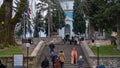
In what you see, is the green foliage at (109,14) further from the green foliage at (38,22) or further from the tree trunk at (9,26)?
the green foliage at (38,22)

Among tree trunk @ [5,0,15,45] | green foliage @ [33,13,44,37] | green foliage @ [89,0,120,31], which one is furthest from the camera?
green foliage @ [33,13,44,37]

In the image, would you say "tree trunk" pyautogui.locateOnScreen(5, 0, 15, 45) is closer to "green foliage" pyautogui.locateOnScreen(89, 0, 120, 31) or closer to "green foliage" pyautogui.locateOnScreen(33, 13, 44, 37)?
"green foliage" pyautogui.locateOnScreen(89, 0, 120, 31)

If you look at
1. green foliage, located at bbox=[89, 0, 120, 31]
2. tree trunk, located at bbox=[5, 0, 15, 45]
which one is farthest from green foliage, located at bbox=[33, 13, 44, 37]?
green foliage, located at bbox=[89, 0, 120, 31]

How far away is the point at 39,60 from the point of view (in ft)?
104

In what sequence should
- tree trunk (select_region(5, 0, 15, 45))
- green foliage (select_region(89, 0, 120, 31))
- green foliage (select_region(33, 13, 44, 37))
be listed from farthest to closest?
green foliage (select_region(33, 13, 44, 37))
tree trunk (select_region(5, 0, 15, 45))
green foliage (select_region(89, 0, 120, 31))

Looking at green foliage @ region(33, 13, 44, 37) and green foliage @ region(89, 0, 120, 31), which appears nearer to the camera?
green foliage @ region(89, 0, 120, 31)

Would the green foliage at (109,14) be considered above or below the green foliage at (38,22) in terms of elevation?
above

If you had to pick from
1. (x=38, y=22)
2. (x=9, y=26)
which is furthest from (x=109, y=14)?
(x=38, y=22)

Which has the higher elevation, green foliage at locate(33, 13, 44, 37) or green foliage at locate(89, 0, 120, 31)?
green foliage at locate(89, 0, 120, 31)

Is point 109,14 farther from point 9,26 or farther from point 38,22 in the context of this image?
point 38,22

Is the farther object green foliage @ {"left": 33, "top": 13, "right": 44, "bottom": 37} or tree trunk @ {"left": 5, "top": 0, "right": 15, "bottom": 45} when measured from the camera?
green foliage @ {"left": 33, "top": 13, "right": 44, "bottom": 37}

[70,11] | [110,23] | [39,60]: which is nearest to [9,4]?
[39,60]

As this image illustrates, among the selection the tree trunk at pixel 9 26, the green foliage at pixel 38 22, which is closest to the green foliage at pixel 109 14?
the tree trunk at pixel 9 26

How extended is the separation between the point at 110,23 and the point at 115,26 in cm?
64
